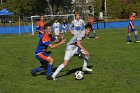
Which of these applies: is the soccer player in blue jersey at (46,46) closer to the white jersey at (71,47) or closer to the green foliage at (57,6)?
the white jersey at (71,47)

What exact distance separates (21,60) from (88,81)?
6.89 meters

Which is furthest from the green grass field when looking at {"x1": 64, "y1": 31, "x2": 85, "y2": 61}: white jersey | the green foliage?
the green foliage

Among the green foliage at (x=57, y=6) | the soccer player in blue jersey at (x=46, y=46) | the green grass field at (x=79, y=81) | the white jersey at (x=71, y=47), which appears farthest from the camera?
the green foliage at (x=57, y=6)

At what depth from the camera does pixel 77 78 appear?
1215 centimetres

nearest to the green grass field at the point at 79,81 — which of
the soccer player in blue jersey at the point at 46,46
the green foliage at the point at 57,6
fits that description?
the soccer player in blue jersey at the point at 46,46

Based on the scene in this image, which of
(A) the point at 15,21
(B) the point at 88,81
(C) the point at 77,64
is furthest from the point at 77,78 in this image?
(A) the point at 15,21

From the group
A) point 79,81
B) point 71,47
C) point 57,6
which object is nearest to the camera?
point 79,81

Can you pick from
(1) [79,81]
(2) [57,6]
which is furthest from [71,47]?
(2) [57,6]

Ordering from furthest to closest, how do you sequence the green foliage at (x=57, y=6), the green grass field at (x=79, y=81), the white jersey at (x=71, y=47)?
the green foliage at (x=57, y=6) → the white jersey at (x=71, y=47) → the green grass field at (x=79, y=81)

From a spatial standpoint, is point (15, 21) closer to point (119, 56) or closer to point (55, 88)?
point (119, 56)

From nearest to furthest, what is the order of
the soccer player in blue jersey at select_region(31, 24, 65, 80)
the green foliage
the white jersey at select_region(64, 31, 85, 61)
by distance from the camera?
the soccer player in blue jersey at select_region(31, 24, 65, 80) < the white jersey at select_region(64, 31, 85, 61) < the green foliage

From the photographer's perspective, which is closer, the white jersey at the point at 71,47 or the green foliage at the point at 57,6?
the white jersey at the point at 71,47

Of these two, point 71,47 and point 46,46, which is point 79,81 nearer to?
point 71,47

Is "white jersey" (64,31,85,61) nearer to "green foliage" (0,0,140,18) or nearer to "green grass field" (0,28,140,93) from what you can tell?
"green grass field" (0,28,140,93)
